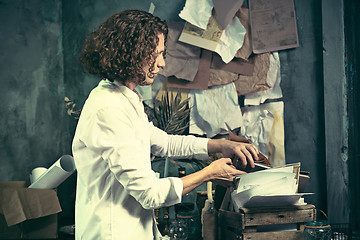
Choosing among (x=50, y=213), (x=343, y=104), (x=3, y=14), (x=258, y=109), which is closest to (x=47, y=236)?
(x=50, y=213)

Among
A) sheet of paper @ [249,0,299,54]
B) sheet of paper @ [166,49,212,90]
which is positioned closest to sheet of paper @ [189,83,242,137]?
sheet of paper @ [166,49,212,90]

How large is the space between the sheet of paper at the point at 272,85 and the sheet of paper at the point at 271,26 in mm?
79

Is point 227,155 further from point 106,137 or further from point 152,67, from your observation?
point 106,137

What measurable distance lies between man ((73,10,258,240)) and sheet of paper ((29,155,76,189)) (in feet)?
2.70

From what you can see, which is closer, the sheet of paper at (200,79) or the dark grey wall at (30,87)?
the dark grey wall at (30,87)

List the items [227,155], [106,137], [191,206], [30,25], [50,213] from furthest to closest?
[30,25] → [191,206] → [50,213] → [227,155] → [106,137]

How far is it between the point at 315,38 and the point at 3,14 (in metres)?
1.98

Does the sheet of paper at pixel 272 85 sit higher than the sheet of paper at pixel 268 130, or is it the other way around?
the sheet of paper at pixel 272 85

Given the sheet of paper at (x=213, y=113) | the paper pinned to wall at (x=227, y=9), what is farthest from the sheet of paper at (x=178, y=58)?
the paper pinned to wall at (x=227, y=9)

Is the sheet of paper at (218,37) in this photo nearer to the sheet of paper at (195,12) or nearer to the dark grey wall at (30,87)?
the sheet of paper at (195,12)

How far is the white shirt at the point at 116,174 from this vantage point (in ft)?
3.86

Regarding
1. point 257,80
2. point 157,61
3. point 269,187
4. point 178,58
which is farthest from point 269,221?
point 178,58

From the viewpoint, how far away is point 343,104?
2.54 m

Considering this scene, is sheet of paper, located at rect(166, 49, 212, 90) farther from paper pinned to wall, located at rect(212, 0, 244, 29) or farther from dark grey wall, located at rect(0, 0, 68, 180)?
dark grey wall, located at rect(0, 0, 68, 180)
